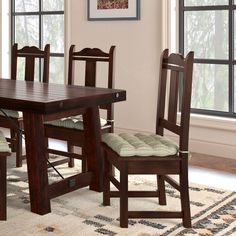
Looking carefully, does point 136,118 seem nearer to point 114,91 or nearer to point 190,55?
point 114,91

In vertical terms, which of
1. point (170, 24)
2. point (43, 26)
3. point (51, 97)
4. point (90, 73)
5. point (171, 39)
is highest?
point (43, 26)

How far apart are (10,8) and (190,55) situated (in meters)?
4.21

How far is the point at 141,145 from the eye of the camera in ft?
10.1

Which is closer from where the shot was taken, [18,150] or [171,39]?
[18,150]

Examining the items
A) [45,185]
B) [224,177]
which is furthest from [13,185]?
[224,177]

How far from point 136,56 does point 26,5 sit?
74.7 inches

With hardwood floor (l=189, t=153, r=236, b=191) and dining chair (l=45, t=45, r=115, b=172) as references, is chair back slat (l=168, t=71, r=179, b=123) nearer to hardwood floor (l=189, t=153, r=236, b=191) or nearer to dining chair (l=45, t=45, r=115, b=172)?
dining chair (l=45, t=45, r=115, b=172)

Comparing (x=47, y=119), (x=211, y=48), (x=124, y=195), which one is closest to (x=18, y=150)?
(x=47, y=119)

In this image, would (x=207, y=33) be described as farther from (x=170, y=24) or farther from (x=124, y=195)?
(x=124, y=195)

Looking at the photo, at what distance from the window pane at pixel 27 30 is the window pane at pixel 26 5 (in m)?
0.09

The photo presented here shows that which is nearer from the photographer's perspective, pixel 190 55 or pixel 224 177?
pixel 190 55

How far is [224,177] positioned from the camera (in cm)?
424

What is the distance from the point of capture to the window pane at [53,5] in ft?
20.4

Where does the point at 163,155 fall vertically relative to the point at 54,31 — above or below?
below
